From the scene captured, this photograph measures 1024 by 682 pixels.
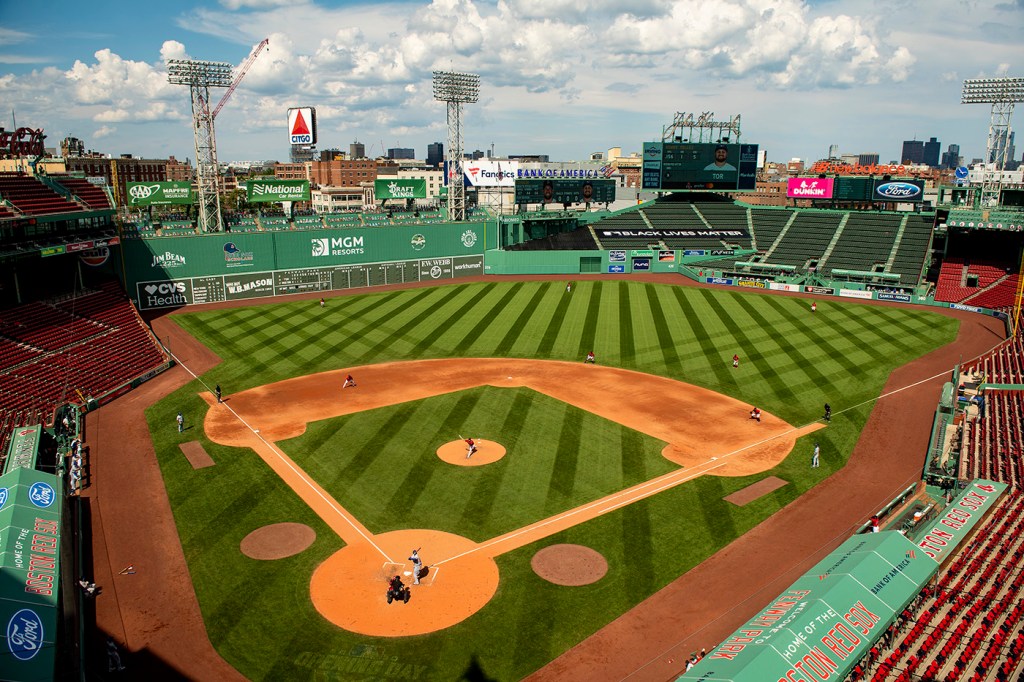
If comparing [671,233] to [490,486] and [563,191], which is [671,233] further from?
[490,486]

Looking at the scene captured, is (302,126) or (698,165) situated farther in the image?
(698,165)

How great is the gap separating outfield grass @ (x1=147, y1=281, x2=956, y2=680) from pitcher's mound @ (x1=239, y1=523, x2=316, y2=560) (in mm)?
404

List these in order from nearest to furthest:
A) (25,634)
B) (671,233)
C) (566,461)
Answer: (25,634) < (566,461) < (671,233)

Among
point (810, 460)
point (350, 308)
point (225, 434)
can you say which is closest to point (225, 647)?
point (225, 434)

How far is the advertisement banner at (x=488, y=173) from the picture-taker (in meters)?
79.6

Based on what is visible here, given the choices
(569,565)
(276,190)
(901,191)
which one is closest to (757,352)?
(569,565)

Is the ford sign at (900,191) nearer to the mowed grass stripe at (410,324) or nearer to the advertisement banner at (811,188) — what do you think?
the advertisement banner at (811,188)

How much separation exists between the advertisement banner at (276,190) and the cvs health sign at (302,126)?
5738 mm

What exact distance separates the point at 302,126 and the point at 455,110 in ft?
56.1

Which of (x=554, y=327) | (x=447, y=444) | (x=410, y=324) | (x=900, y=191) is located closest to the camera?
(x=447, y=444)

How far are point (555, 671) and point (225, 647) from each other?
918cm

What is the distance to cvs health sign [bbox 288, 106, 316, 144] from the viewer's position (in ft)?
237

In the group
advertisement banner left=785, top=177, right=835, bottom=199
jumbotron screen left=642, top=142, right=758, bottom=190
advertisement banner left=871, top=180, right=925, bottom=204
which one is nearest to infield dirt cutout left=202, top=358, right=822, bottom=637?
jumbotron screen left=642, top=142, right=758, bottom=190

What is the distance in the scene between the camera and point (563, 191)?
84938mm
